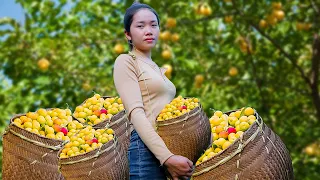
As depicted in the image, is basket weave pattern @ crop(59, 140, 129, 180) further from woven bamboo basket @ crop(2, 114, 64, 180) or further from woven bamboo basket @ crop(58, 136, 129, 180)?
woven bamboo basket @ crop(2, 114, 64, 180)

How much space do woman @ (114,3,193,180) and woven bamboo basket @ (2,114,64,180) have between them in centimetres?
39

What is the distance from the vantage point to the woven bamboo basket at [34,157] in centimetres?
293

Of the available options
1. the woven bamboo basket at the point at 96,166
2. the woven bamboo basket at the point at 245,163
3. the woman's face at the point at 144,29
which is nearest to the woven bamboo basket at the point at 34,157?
the woven bamboo basket at the point at 96,166

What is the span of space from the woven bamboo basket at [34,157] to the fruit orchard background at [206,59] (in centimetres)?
464

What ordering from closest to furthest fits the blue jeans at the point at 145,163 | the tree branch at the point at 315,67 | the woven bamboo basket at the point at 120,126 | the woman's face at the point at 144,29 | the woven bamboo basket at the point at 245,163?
the woven bamboo basket at the point at 245,163, the blue jeans at the point at 145,163, the woman's face at the point at 144,29, the woven bamboo basket at the point at 120,126, the tree branch at the point at 315,67

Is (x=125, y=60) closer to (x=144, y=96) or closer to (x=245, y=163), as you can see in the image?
(x=144, y=96)

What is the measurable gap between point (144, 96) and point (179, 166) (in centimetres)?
34

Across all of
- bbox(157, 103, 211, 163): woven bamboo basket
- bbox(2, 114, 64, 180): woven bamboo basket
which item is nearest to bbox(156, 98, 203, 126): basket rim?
bbox(157, 103, 211, 163): woven bamboo basket

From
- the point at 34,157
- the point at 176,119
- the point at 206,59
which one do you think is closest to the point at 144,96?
the point at 176,119

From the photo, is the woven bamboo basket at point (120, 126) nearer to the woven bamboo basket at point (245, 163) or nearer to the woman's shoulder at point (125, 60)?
the woman's shoulder at point (125, 60)

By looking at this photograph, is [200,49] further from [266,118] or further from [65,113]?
[65,113]

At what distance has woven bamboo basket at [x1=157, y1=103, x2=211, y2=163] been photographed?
9.53 ft

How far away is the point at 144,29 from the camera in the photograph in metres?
2.76

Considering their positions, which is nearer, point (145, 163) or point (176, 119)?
point (145, 163)
